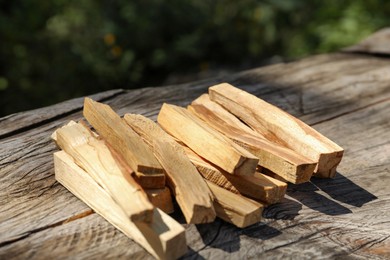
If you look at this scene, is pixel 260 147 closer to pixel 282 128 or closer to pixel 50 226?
pixel 282 128

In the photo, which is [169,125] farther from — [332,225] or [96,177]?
[332,225]

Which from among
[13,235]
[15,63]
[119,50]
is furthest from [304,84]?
[15,63]

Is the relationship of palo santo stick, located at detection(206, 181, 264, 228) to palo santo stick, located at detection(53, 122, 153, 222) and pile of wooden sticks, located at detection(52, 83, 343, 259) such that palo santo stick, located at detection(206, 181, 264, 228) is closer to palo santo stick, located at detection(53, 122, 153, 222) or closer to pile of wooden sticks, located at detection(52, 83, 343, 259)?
pile of wooden sticks, located at detection(52, 83, 343, 259)

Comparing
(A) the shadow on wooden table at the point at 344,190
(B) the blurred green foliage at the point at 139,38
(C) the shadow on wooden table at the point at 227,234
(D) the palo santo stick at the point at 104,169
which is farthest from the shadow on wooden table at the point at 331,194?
(B) the blurred green foliage at the point at 139,38

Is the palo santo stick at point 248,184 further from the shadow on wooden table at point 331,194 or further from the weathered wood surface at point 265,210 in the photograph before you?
the shadow on wooden table at point 331,194

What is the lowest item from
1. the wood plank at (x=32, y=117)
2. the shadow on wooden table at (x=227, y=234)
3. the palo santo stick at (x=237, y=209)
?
the shadow on wooden table at (x=227, y=234)
